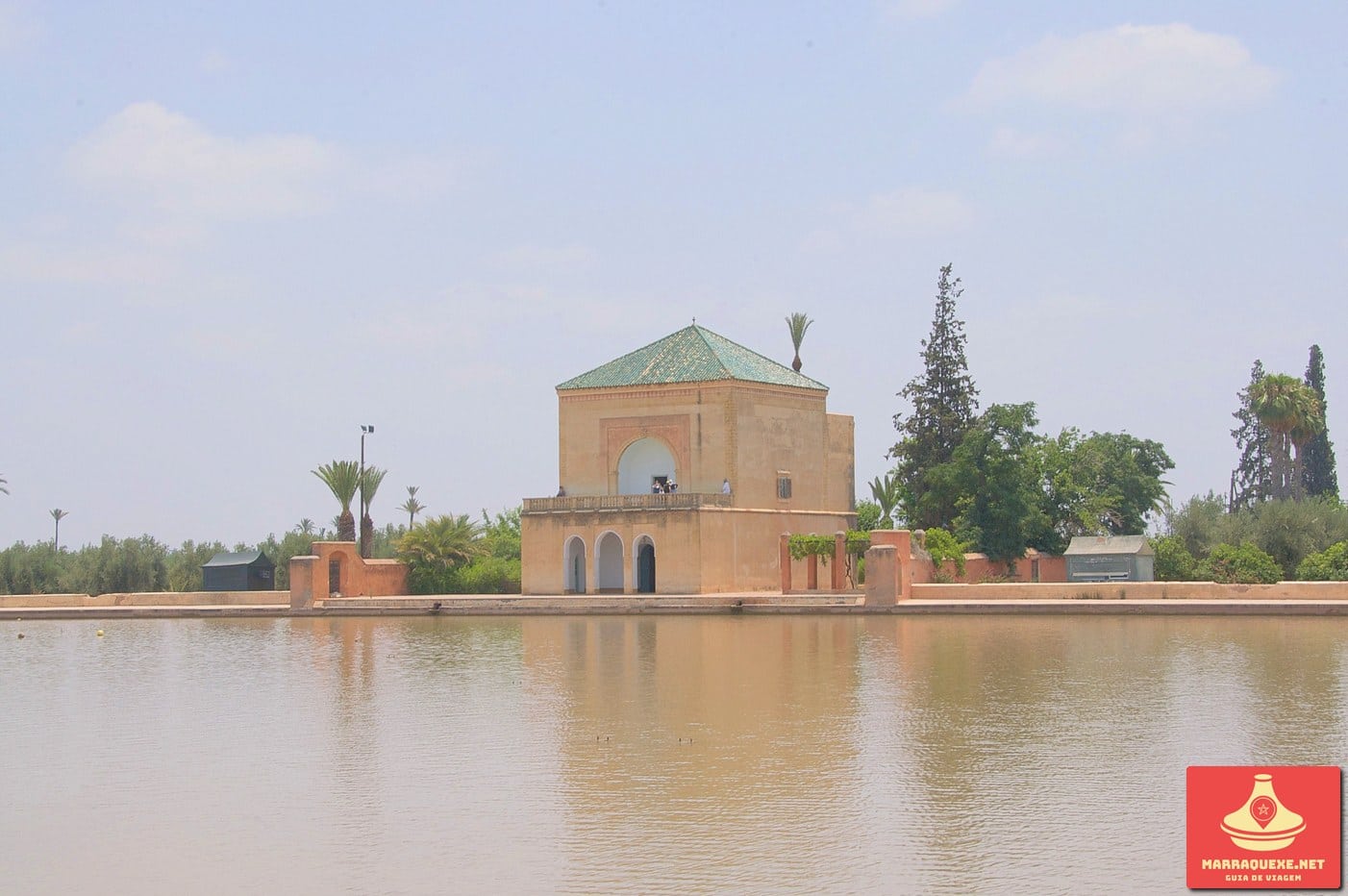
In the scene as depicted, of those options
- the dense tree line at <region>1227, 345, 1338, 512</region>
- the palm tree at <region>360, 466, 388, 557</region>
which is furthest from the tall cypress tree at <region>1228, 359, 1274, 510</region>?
the palm tree at <region>360, 466, 388, 557</region>

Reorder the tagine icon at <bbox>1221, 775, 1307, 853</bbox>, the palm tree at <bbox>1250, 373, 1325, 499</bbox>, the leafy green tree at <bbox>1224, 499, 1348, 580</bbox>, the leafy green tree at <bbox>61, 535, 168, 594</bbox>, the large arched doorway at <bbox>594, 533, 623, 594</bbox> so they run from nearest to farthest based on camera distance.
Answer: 1. the tagine icon at <bbox>1221, 775, 1307, 853</bbox>
2. the leafy green tree at <bbox>1224, 499, 1348, 580</bbox>
3. the large arched doorway at <bbox>594, 533, 623, 594</bbox>
4. the palm tree at <bbox>1250, 373, 1325, 499</bbox>
5. the leafy green tree at <bbox>61, 535, 168, 594</bbox>

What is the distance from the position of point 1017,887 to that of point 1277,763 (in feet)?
11.3

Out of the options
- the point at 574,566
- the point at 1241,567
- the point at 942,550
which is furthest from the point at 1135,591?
the point at 574,566

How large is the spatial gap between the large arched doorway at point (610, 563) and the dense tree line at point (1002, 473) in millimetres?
6860

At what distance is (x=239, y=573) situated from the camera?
3491cm

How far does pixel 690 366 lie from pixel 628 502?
355cm

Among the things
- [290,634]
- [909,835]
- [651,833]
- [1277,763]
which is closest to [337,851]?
[651,833]

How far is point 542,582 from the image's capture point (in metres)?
32.8

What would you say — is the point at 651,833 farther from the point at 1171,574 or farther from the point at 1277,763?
the point at 1171,574

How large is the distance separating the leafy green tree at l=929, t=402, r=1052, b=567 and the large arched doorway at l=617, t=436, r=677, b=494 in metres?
5.96

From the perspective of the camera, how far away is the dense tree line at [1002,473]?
32.6 metres

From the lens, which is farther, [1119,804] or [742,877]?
[1119,804]

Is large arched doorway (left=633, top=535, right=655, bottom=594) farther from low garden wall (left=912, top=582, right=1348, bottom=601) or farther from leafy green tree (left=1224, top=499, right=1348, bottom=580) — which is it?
leafy green tree (left=1224, top=499, right=1348, bottom=580)

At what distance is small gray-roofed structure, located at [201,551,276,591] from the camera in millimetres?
34906
